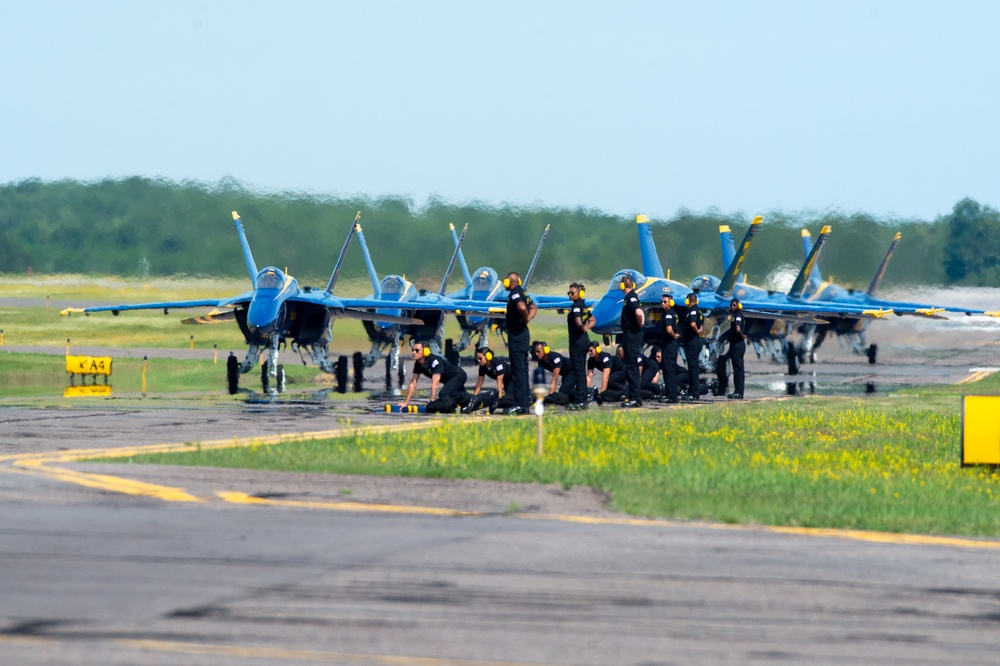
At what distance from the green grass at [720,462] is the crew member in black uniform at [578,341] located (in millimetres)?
1689

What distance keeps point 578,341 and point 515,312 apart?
2425 mm

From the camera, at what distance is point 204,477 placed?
45.4ft

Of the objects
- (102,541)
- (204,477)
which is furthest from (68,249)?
(102,541)

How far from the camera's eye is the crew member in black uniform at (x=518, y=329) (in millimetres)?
21344

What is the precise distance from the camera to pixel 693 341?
28.8 meters

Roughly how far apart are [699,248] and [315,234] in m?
13.9

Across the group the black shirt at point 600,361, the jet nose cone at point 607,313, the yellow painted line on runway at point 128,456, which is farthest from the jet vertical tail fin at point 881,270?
the yellow painted line on runway at point 128,456

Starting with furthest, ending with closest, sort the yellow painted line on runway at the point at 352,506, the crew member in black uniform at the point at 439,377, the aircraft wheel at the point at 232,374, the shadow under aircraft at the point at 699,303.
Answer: the shadow under aircraft at the point at 699,303 < the aircraft wheel at the point at 232,374 < the crew member in black uniform at the point at 439,377 < the yellow painted line on runway at the point at 352,506

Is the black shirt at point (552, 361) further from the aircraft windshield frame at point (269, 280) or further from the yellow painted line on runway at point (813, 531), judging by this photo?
the yellow painted line on runway at point (813, 531)

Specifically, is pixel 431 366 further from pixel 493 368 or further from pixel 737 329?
pixel 737 329

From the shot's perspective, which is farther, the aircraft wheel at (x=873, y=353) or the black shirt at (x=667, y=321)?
the aircraft wheel at (x=873, y=353)

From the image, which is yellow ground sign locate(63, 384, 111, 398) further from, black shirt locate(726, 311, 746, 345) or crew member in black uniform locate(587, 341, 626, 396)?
black shirt locate(726, 311, 746, 345)

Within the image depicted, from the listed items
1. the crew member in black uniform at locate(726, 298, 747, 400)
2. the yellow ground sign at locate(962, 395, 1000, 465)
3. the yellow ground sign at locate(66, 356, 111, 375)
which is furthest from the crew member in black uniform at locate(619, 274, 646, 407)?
the yellow ground sign at locate(66, 356, 111, 375)

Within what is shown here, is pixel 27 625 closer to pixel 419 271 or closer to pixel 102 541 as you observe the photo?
pixel 102 541
